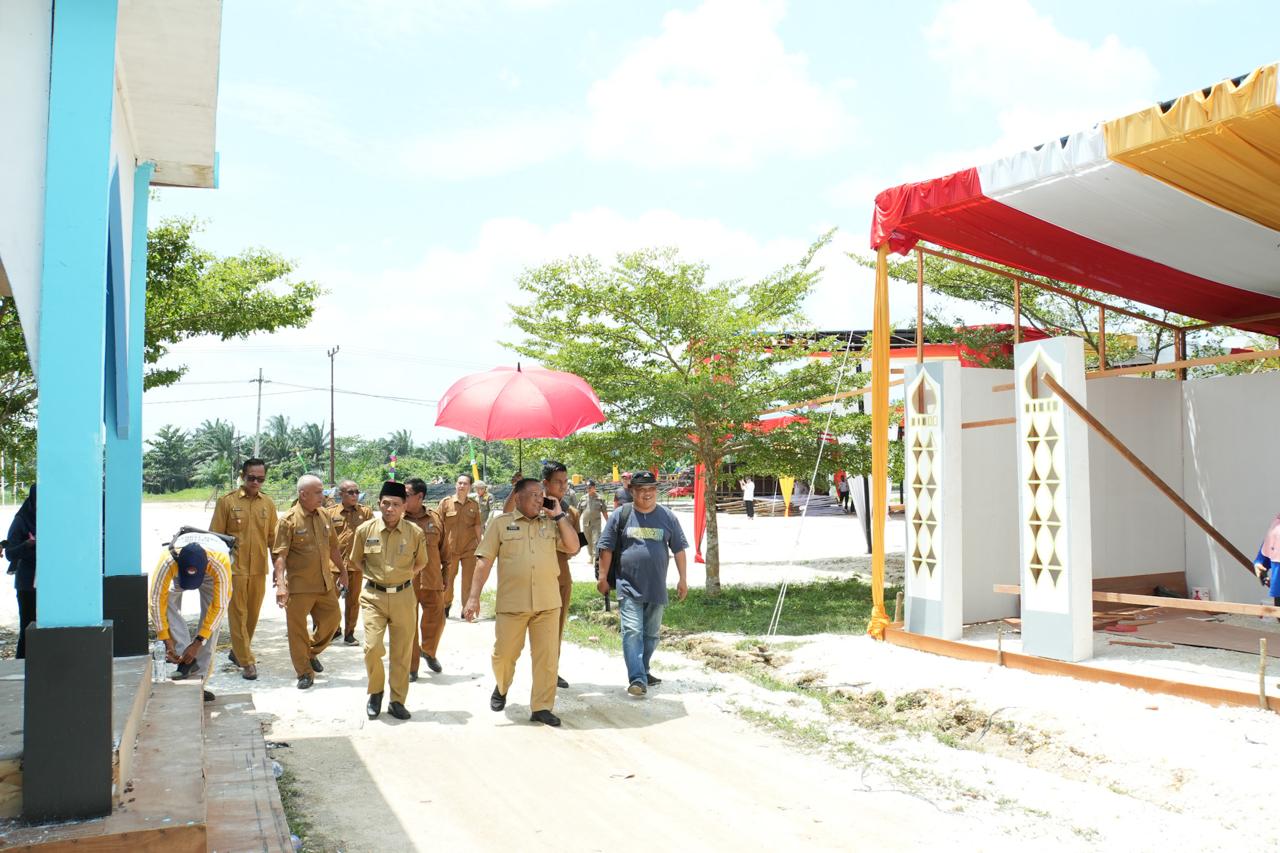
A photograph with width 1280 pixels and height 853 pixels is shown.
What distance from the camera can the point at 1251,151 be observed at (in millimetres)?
6227

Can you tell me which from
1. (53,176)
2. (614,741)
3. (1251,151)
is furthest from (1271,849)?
(53,176)

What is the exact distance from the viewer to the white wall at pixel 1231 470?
10.4 m

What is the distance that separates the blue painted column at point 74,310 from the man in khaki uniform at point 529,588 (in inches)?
136

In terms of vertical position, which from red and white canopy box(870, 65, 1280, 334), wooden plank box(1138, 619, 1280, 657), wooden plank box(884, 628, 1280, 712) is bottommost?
wooden plank box(884, 628, 1280, 712)

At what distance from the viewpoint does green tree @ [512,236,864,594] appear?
40.0 feet

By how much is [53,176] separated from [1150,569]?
11497 mm

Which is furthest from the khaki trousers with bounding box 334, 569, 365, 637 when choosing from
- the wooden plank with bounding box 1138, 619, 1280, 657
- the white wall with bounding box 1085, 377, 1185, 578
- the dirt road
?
the white wall with bounding box 1085, 377, 1185, 578

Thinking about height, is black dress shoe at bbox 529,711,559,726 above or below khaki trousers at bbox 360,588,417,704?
below

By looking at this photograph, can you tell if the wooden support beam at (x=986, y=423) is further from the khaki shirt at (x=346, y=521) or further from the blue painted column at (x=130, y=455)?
the blue painted column at (x=130, y=455)

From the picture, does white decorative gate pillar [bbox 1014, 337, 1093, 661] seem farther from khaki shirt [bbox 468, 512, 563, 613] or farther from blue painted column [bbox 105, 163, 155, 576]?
blue painted column [bbox 105, 163, 155, 576]

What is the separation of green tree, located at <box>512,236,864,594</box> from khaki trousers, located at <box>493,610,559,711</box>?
220 inches

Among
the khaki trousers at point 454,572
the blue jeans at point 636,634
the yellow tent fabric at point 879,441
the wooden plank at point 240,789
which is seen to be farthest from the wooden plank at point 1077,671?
the wooden plank at point 240,789

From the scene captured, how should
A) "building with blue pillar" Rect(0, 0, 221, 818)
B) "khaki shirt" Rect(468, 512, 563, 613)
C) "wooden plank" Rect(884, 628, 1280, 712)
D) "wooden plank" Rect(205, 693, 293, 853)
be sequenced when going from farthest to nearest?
"khaki shirt" Rect(468, 512, 563, 613), "wooden plank" Rect(884, 628, 1280, 712), "wooden plank" Rect(205, 693, 293, 853), "building with blue pillar" Rect(0, 0, 221, 818)

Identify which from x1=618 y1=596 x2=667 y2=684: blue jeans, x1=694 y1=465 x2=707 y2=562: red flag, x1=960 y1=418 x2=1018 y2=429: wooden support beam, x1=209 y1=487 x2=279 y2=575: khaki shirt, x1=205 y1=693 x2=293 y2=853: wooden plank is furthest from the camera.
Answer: x1=694 y1=465 x2=707 y2=562: red flag
